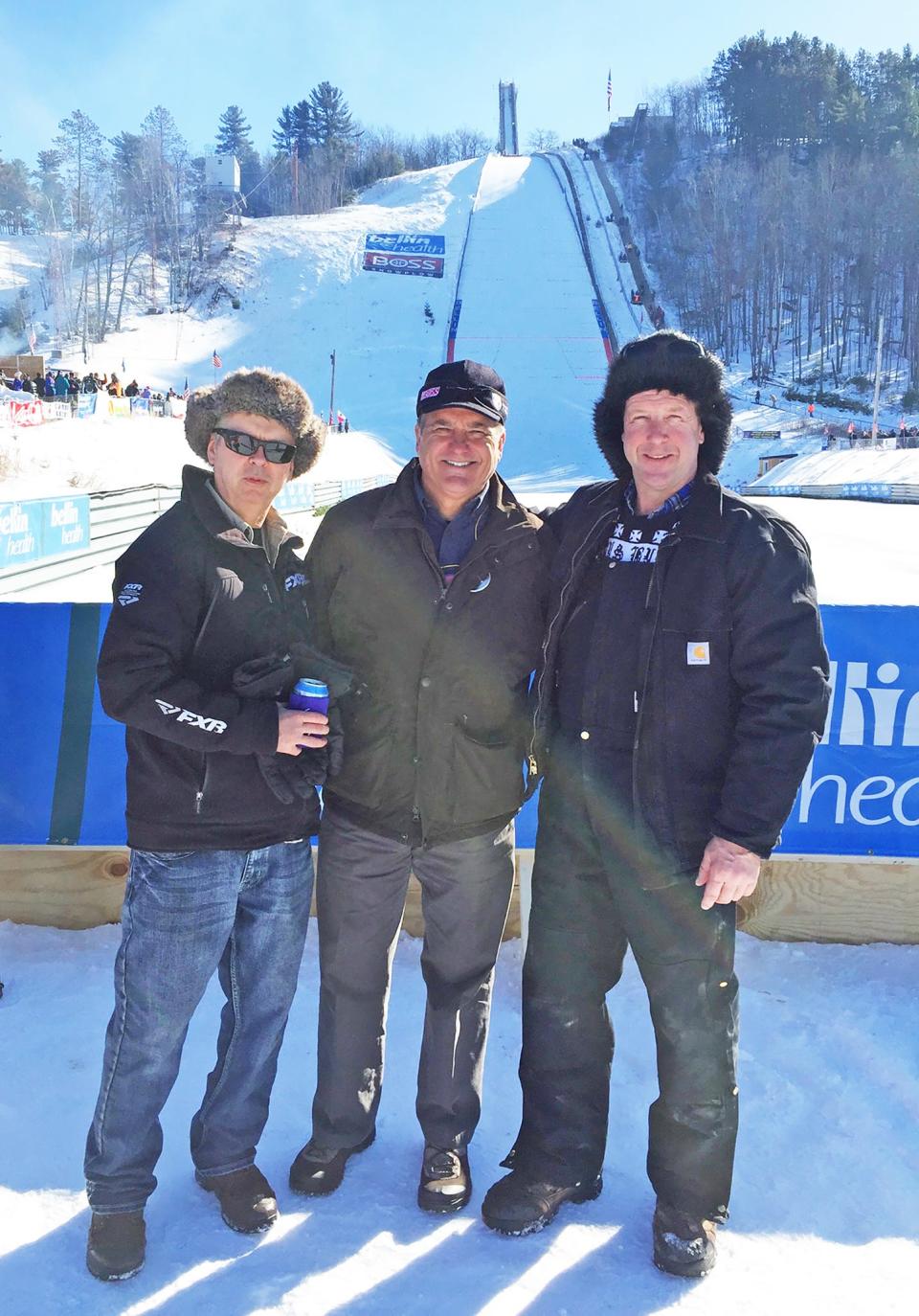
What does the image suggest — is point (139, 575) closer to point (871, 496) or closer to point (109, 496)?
point (109, 496)

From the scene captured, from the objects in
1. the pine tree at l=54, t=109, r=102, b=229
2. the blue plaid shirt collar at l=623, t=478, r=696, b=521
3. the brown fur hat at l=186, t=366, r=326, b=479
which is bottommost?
the blue plaid shirt collar at l=623, t=478, r=696, b=521

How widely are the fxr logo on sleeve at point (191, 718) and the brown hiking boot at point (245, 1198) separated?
4.16 feet

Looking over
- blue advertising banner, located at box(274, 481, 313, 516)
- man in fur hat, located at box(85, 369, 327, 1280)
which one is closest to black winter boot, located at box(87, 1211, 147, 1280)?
man in fur hat, located at box(85, 369, 327, 1280)

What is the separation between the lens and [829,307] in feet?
227

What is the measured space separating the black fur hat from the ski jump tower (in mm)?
113443

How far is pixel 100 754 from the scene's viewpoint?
11.5 feet

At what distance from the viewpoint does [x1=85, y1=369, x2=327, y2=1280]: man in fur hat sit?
2.16 meters

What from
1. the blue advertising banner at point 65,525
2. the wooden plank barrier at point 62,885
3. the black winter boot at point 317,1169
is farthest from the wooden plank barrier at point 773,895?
the blue advertising banner at point 65,525

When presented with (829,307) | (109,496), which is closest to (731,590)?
(109,496)

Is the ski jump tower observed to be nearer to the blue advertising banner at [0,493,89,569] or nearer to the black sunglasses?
the blue advertising banner at [0,493,89,569]

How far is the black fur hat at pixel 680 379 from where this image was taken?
2367 millimetres

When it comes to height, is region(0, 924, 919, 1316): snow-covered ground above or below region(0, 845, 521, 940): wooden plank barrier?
below

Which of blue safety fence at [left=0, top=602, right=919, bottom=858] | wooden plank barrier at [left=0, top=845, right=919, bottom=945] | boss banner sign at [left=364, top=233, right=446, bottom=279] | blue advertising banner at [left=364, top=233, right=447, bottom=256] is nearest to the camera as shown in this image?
blue safety fence at [left=0, top=602, right=919, bottom=858]

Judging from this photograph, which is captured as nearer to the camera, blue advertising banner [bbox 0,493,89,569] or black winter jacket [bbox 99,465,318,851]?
black winter jacket [bbox 99,465,318,851]
